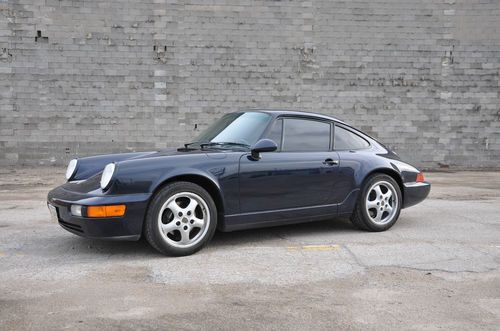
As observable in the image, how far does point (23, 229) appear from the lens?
566 centimetres

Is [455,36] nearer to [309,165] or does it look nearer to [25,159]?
[309,165]

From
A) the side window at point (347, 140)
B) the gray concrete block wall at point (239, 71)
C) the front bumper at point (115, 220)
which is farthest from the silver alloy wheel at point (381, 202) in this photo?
the gray concrete block wall at point (239, 71)

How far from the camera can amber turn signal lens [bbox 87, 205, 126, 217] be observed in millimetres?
4047

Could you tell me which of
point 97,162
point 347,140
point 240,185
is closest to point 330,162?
point 347,140

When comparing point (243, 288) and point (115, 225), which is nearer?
point (243, 288)

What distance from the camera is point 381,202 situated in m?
5.49

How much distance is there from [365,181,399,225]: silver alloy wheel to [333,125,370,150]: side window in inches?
18.7

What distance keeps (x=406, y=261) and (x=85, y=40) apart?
1194cm

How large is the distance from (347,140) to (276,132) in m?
0.97

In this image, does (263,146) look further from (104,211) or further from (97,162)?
(97,162)

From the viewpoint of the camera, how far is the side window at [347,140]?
5416 mm

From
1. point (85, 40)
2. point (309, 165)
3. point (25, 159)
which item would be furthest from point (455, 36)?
point (25, 159)

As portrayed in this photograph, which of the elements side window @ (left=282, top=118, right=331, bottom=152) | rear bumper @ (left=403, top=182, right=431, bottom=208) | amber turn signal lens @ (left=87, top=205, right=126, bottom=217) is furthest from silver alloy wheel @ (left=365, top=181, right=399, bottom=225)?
amber turn signal lens @ (left=87, top=205, right=126, bottom=217)

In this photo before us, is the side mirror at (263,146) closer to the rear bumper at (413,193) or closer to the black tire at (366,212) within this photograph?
the black tire at (366,212)
